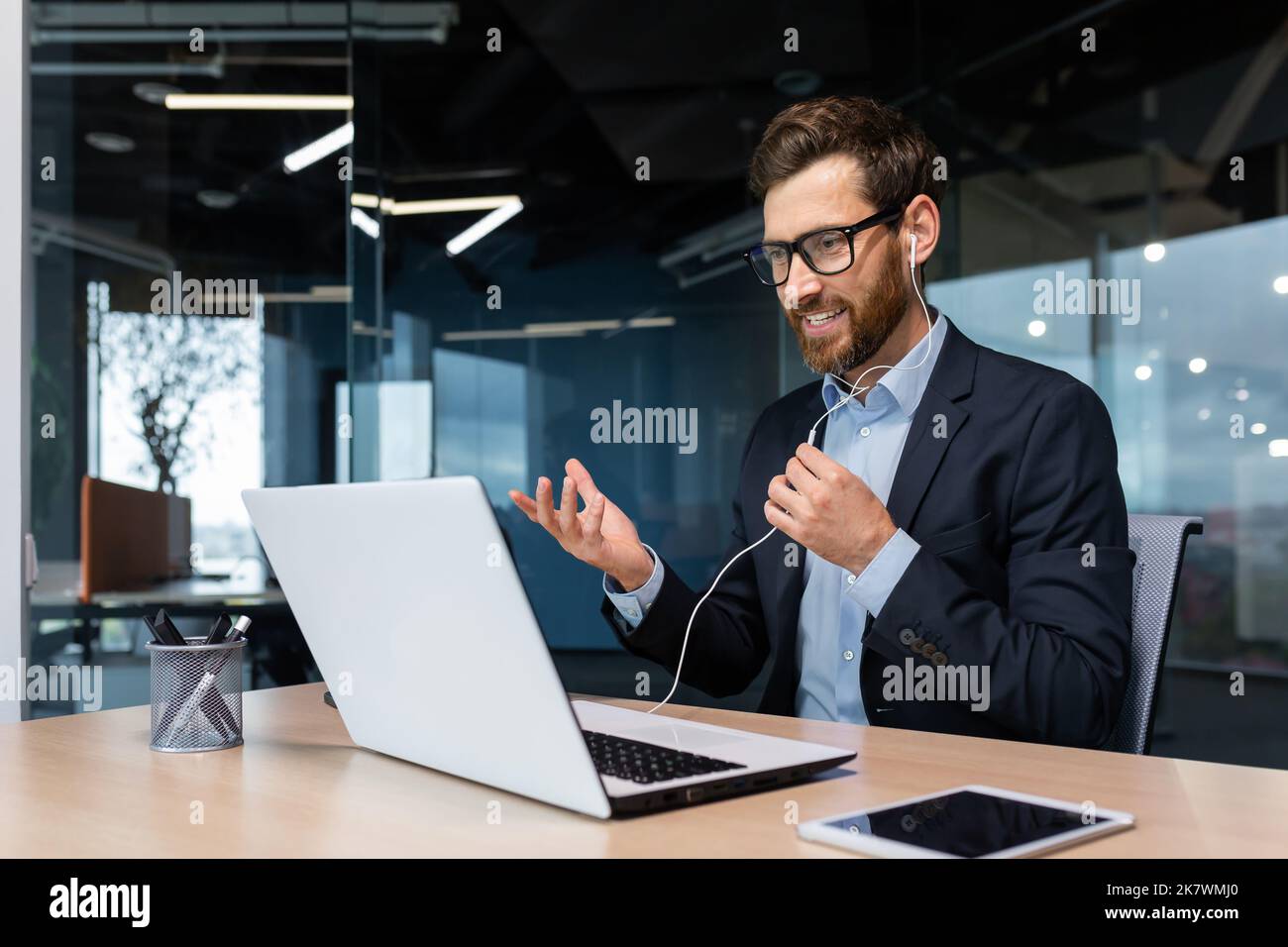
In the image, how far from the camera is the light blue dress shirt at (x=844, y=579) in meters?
1.63

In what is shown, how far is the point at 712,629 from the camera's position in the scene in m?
1.75

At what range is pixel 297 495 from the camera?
3.40 feet

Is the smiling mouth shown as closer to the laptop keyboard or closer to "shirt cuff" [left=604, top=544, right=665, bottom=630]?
"shirt cuff" [left=604, top=544, right=665, bottom=630]

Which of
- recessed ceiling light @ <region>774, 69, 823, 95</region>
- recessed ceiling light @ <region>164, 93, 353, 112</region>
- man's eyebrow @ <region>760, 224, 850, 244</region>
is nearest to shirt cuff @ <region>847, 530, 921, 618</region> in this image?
man's eyebrow @ <region>760, 224, 850, 244</region>

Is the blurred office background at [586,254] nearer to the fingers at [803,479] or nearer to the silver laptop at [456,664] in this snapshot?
the fingers at [803,479]

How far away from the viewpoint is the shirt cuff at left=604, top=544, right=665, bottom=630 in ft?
5.28

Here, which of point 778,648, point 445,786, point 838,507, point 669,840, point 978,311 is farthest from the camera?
point 978,311

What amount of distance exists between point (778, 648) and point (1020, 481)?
17.9 inches

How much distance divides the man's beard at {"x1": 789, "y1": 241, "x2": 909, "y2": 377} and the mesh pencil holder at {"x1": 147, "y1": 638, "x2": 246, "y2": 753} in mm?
996

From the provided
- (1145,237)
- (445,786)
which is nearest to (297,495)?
(445,786)

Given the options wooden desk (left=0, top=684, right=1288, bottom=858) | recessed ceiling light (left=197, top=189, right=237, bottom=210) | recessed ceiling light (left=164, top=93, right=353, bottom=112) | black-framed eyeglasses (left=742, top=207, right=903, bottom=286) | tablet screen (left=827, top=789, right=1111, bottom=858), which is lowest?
wooden desk (left=0, top=684, right=1288, bottom=858)

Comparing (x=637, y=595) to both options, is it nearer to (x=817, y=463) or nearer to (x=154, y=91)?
(x=817, y=463)

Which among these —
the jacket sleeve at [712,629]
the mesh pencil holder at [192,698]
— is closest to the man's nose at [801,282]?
the jacket sleeve at [712,629]
